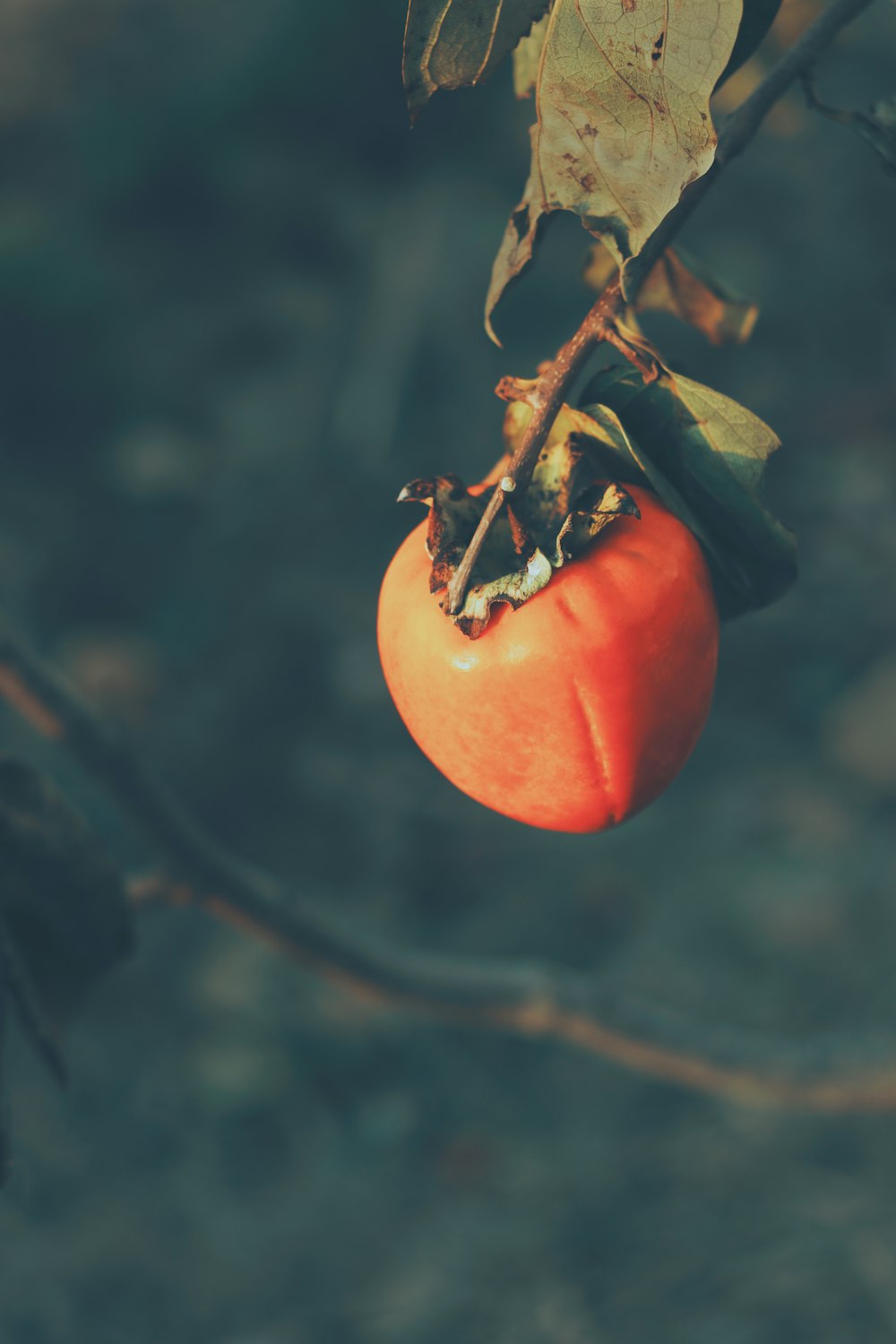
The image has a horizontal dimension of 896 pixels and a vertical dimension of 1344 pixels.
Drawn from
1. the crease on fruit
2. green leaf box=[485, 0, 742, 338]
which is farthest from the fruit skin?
green leaf box=[485, 0, 742, 338]

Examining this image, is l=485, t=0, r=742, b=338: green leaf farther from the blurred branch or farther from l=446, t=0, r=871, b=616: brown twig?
the blurred branch

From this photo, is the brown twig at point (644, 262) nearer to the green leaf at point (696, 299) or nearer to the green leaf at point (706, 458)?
the green leaf at point (706, 458)

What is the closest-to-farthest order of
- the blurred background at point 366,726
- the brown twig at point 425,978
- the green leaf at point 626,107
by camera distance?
the green leaf at point 626,107 → the brown twig at point 425,978 → the blurred background at point 366,726

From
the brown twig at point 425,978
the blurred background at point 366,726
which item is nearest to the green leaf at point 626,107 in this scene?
the brown twig at point 425,978

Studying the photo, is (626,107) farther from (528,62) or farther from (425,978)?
(425,978)

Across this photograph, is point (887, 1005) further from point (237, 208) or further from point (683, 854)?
point (237, 208)
